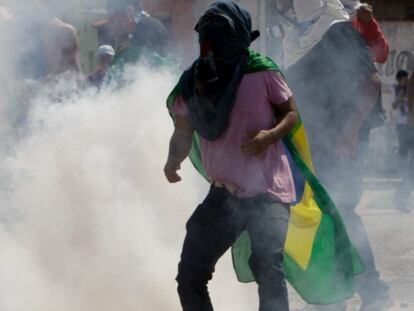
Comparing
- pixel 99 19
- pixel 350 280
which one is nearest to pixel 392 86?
pixel 99 19

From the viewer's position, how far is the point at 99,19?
8.15m

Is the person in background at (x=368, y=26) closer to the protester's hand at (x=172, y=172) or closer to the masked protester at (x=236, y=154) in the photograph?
the masked protester at (x=236, y=154)

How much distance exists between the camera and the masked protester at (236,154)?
4.39m

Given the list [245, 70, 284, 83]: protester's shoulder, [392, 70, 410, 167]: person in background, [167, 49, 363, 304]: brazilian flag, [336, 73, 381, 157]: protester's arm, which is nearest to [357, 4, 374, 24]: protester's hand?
[336, 73, 381, 157]: protester's arm

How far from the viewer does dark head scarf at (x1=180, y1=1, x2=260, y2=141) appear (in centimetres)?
437

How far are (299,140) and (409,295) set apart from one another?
1779mm

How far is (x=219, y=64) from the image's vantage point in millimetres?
4426

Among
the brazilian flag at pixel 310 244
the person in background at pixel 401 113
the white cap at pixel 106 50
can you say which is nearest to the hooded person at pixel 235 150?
the brazilian flag at pixel 310 244

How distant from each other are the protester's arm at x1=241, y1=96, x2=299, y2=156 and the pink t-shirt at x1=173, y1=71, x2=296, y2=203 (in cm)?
3

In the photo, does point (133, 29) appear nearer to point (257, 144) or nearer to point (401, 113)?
point (257, 144)

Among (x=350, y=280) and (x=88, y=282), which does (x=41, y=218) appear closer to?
(x=88, y=282)

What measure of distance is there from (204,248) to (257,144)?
0.49m

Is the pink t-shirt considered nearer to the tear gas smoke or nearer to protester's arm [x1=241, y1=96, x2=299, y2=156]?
protester's arm [x1=241, y1=96, x2=299, y2=156]

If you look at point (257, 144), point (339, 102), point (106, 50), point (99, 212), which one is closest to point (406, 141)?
point (106, 50)
